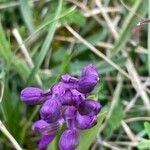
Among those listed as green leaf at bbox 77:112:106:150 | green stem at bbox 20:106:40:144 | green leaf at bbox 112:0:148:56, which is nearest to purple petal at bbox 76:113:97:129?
green leaf at bbox 77:112:106:150

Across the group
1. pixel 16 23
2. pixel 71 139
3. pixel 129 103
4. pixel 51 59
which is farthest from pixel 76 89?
pixel 16 23

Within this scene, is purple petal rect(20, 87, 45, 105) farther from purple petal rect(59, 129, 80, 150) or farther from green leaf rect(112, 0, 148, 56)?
green leaf rect(112, 0, 148, 56)

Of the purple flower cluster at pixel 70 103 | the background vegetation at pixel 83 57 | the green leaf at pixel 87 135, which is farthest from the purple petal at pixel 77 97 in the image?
the background vegetation at pixel 83 57

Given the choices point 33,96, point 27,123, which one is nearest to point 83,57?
point 27,123

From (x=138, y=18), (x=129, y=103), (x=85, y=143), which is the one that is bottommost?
(x=129, y=103)

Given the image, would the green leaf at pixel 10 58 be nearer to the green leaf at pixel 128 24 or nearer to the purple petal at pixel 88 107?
the green leaf at pixel 128 24

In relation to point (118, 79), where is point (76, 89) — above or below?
above

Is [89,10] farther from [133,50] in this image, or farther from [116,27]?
[133,50]
